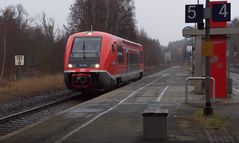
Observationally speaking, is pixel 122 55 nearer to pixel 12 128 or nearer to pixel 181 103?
pixel 181 103

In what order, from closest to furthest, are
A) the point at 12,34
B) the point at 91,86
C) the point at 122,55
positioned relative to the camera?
the point at 91,86 < the point at 122,55 < the point at 12,34

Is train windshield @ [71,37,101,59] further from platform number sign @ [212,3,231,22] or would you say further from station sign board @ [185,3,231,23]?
platform number sign @ [212,3,231,22]

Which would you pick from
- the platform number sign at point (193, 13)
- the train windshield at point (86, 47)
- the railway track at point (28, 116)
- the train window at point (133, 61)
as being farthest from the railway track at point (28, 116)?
the train window at point (133, 61)

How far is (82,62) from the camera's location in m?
25.2

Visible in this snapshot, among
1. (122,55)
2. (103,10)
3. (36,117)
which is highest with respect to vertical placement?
(103,10)

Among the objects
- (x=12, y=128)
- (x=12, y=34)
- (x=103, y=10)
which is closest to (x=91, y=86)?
(x=12, y=128)

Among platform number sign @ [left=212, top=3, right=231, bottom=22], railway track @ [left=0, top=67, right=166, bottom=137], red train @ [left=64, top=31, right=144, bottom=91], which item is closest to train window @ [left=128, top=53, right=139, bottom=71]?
red train @ [left=64, top=31, right=144, bottom=91]

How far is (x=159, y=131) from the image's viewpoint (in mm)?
10039

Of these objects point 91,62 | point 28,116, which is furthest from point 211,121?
point 91,62

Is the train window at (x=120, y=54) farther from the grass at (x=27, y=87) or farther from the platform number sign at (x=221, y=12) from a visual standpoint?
the platform number sign at (x=221, y=12)

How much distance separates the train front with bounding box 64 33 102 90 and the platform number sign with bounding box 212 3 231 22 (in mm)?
11534

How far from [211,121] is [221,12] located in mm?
3347

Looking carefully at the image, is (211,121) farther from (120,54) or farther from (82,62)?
(120,54)

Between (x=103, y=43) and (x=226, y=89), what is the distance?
8.06m
